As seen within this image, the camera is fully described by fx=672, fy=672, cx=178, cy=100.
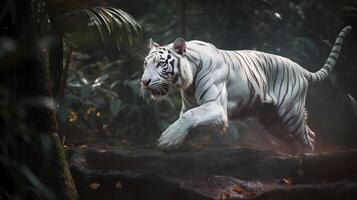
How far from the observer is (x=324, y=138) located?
30.6 ft

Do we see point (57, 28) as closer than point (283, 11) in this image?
Yes

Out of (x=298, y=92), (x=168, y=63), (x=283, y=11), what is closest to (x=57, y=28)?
(x=168, y=63)

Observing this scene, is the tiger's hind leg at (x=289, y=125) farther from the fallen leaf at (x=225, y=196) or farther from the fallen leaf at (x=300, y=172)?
the fallen leaf at (x=225, y=196)

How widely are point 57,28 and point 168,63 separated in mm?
939

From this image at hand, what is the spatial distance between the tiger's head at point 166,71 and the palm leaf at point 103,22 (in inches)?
11.3

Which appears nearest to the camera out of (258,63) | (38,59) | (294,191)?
(38,59)

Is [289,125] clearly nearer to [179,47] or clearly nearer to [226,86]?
[226,86]

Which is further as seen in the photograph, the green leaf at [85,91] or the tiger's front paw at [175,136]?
the green leaf at [85,91]

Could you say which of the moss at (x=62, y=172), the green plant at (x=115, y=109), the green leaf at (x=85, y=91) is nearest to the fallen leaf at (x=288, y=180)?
the moss at (x=62, y=172)

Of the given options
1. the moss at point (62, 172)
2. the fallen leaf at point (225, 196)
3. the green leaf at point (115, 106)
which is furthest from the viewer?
the green leaf at point (115, 106)

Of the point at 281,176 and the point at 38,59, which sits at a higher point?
the point at 38,59

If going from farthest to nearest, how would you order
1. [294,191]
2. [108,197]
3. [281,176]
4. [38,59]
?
[281,176]
[108,197]
[294,191]
[38,59]

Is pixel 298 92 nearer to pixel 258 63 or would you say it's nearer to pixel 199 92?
pixel 258 63

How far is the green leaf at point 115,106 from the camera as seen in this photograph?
8438 mm
